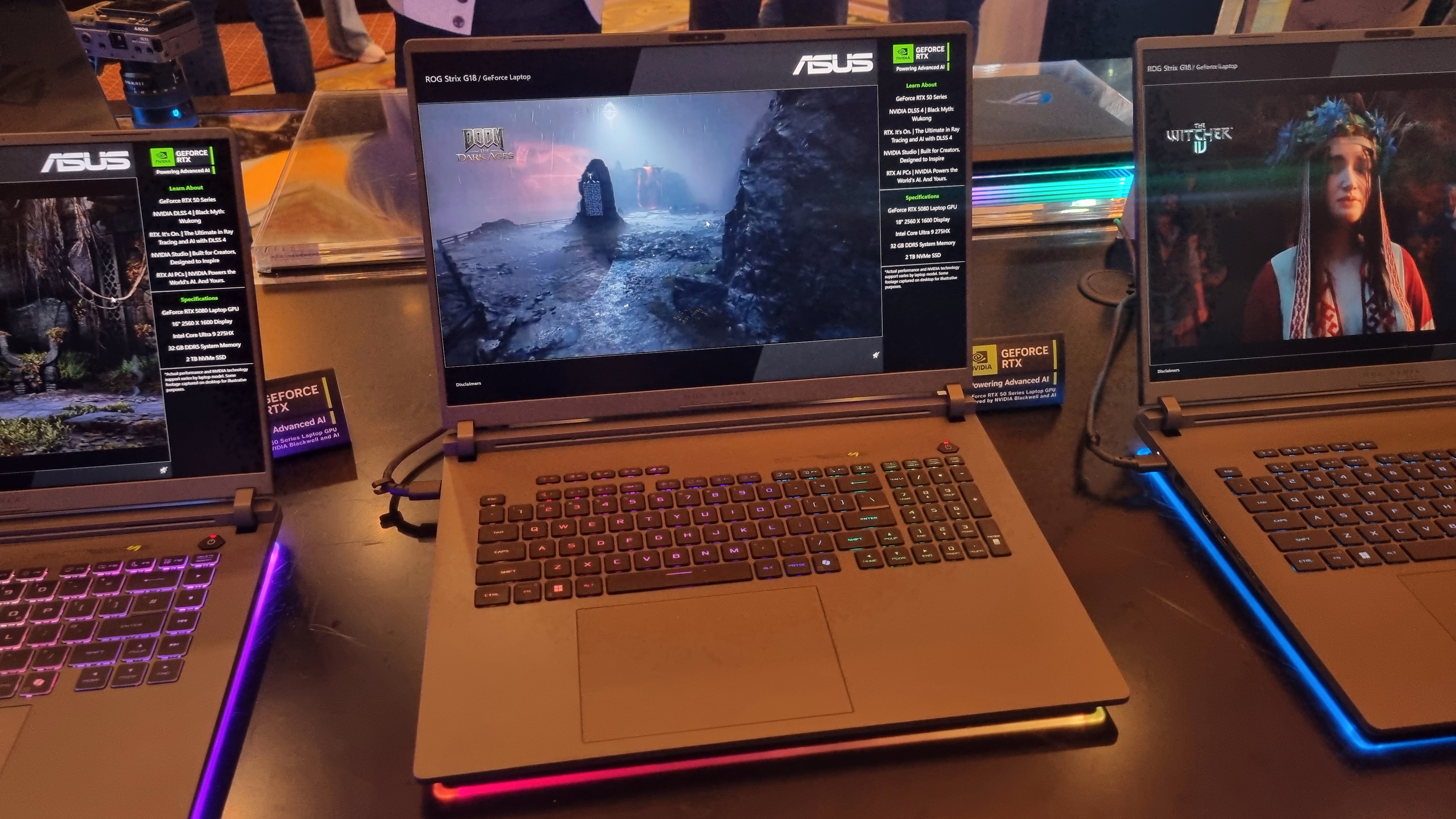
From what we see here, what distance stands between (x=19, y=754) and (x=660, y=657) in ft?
1.37

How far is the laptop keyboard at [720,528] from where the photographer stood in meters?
0.76

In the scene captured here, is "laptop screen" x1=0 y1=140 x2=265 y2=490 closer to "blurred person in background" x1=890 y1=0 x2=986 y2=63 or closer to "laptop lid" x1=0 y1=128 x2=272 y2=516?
"laptop lid" x1=0 y1=128 x2=272 y2=516

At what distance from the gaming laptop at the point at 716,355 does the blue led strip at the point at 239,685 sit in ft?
0.49

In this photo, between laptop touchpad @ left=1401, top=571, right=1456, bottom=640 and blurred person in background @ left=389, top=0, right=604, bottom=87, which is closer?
laptop touchpad @ left=1401, top=571, right=1456, bottom=640

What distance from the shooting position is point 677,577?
75cm

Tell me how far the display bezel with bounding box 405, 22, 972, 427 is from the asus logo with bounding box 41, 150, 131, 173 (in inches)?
8.9

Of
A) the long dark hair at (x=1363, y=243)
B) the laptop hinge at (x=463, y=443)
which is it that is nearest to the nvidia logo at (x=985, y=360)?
the long dark hair at (x=1363, y=243)

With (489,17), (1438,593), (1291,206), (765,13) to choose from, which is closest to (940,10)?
(765,13)

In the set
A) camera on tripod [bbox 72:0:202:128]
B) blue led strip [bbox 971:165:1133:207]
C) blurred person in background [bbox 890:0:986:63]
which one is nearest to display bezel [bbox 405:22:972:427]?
blue led strip [bbox 971:165:1133:207]

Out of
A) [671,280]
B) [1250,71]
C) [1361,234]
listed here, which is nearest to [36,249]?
[671,280]

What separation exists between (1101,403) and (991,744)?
50cm

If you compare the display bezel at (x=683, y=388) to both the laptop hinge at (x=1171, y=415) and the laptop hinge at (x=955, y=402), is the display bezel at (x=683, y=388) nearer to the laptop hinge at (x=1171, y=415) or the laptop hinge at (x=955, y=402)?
the laptop hinge at (x=955, y=402)

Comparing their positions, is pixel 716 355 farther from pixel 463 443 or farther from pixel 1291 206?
pixel 1291 206

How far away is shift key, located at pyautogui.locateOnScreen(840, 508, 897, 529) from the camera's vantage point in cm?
81
